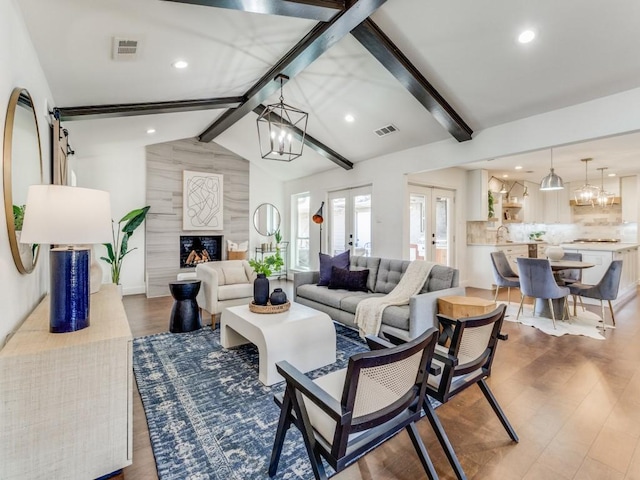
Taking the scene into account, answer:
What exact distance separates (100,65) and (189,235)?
4291 millimetres

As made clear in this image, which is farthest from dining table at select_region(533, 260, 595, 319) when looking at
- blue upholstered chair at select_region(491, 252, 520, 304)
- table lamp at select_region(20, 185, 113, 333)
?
table lamp at select_region(20, 185, 113, 333)

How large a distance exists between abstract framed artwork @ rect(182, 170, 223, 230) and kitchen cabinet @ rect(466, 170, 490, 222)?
5610mm

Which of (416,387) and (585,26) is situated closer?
(416,387)

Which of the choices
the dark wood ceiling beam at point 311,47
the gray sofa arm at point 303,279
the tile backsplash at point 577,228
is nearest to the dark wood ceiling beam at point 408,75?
the dark wood ceiling beam at point 311,47

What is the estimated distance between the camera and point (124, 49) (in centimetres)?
267

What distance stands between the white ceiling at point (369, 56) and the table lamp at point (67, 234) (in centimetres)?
139

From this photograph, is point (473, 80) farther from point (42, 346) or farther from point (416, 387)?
point (42, 346)

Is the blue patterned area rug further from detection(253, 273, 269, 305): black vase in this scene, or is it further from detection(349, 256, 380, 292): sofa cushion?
detection(349, 256, 380, 292): sofa cushion

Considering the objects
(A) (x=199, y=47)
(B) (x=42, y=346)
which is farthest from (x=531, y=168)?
(B) (x=42, y=346)

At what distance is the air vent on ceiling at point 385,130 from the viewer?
4.82m

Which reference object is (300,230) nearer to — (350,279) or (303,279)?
(303,279)

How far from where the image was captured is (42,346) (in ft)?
4.79

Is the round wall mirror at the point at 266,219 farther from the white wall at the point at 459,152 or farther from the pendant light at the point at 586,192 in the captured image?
the pendant light at the point at 586,192

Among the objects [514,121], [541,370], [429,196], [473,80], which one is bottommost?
[541,370]
